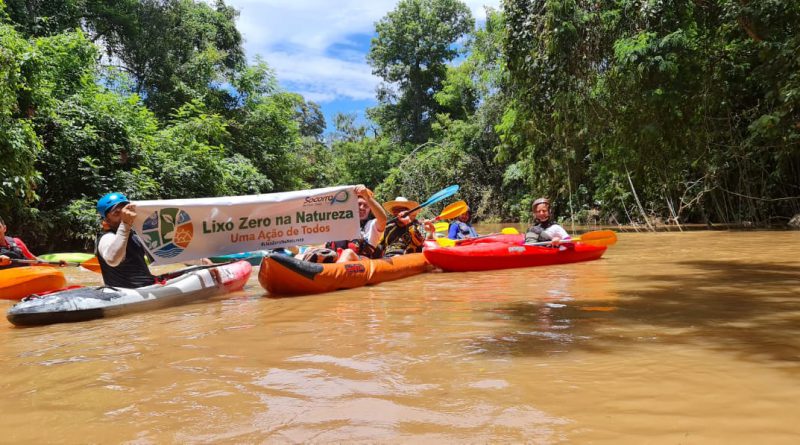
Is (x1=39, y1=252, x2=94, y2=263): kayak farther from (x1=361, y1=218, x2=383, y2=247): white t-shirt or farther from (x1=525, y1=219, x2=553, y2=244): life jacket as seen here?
(x1=525, y1=219, x2=553, y2=244): life jacket

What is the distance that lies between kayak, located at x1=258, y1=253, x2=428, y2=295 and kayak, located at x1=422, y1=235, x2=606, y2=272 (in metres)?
1.16

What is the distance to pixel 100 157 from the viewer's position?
1198cm

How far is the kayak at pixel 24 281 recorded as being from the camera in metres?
5.41

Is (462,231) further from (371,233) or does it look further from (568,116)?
(568,116)

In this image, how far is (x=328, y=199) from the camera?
5727 mm

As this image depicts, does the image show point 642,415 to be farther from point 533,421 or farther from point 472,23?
→ point 472,23

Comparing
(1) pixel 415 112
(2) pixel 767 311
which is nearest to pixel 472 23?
(1) pixel 415 112

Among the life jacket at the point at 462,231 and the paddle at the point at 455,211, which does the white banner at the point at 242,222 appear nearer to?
the paddle at the point at 455,211

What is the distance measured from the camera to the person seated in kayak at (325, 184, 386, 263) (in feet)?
19.5

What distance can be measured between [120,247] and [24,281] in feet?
6.46

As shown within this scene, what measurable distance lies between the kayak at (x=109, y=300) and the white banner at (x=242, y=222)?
281 mm

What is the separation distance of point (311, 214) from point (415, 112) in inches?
1206

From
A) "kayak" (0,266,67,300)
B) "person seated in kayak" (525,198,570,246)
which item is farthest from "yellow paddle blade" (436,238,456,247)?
"kayak" (0,266,67,300)

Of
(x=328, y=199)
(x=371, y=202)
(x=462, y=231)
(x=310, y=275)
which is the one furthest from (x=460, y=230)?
(x=310, y=275)
